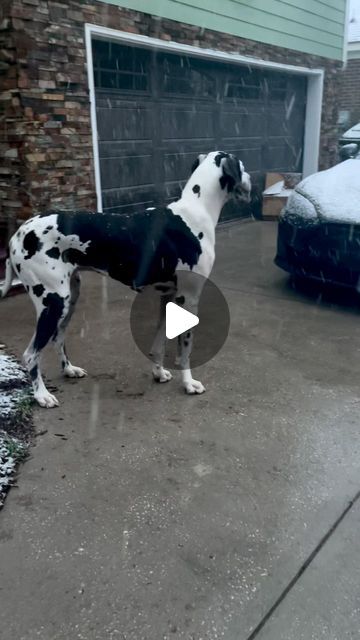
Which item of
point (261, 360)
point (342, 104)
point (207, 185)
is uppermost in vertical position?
point (342, 104)

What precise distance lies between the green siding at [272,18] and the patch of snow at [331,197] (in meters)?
3.54

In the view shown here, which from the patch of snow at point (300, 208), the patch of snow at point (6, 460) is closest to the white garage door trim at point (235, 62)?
the patch of snow at point (300, 208)

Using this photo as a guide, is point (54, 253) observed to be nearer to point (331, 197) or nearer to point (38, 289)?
point (38, 289)

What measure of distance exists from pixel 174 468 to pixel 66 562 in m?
0.82

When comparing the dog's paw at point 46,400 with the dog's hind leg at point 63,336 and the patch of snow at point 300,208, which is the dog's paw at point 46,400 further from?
the patch of snow at point 300,208

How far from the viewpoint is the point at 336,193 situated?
18.4 feet

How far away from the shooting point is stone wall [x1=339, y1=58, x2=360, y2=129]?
18.0 m

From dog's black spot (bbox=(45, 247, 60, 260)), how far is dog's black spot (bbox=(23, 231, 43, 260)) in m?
0.06

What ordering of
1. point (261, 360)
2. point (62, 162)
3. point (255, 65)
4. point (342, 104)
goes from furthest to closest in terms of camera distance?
point (342, 104), point (255, 65), point (62, 162), point (261, 360)

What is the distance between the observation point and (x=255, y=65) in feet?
32.9

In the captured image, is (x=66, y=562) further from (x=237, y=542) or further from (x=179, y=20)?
(x=179, y=20)

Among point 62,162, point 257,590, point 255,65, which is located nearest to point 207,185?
point 257,590

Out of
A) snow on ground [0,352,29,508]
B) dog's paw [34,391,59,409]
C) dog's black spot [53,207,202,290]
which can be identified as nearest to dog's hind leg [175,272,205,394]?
dog's black spot [53,207,202,290]

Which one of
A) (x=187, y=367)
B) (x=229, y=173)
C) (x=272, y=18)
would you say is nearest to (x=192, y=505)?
(x=187, y=367)
